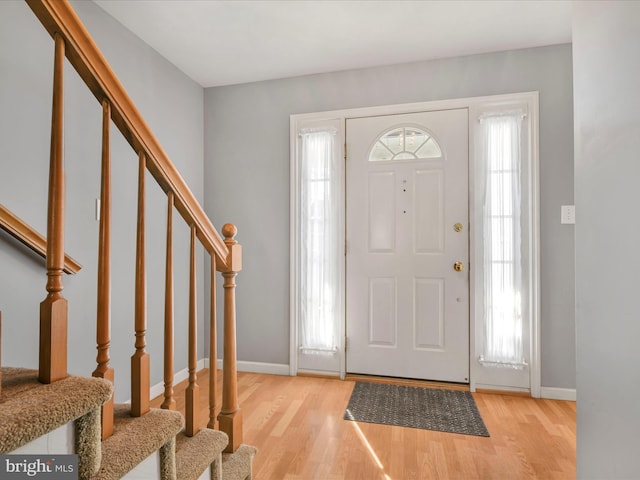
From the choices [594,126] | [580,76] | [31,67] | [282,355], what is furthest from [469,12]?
[282,355]

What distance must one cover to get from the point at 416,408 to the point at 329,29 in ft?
8.70

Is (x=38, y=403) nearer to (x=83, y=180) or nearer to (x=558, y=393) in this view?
(x=83, y=180)

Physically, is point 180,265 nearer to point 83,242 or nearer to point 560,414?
point 83,242

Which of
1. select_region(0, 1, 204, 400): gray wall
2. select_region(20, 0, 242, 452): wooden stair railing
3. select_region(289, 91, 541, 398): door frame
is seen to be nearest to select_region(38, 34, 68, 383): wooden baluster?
select_region(20, 0, 242, 452): wooden stair railing

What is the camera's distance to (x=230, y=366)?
5.20 ft

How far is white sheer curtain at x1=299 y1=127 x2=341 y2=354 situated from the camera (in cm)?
297

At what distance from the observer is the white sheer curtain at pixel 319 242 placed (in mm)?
2973

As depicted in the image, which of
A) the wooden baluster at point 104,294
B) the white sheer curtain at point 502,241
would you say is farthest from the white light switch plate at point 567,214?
the wooden baluster at point 104,294

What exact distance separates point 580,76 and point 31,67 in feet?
7.86

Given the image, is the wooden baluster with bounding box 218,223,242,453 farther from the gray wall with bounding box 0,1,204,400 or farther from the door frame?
the door frame

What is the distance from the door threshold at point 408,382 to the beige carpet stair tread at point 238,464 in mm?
1463

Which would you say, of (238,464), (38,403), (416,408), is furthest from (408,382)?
(38,403)

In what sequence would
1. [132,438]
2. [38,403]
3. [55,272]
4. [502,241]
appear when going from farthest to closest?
[502,241] → [132,438] → [55,272] → [38,403]

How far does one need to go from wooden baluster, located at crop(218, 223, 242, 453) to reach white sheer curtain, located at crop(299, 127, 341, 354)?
144cm
